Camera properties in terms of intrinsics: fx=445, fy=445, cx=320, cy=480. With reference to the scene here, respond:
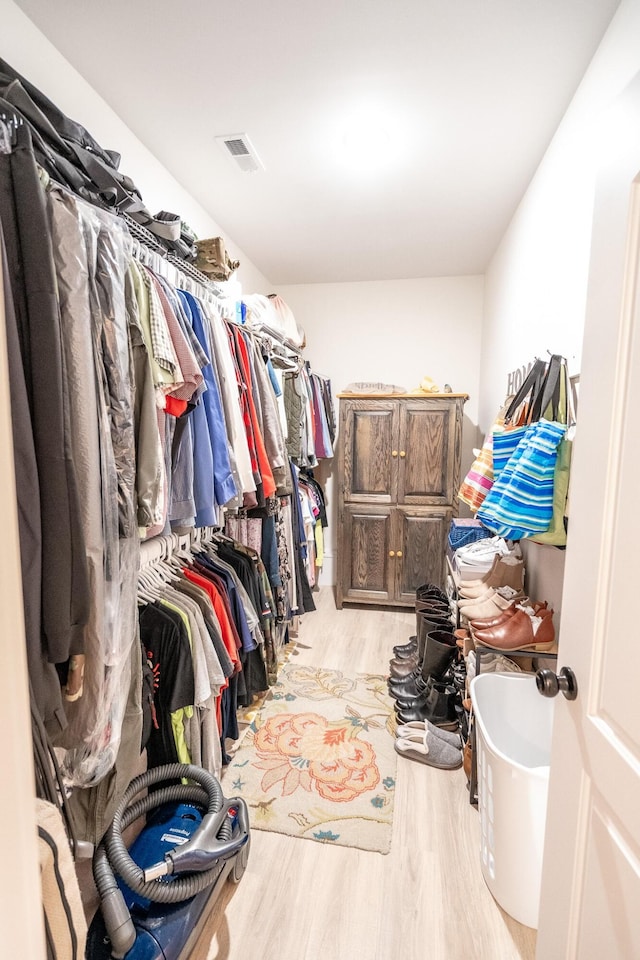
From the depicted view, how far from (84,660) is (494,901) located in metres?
1.41

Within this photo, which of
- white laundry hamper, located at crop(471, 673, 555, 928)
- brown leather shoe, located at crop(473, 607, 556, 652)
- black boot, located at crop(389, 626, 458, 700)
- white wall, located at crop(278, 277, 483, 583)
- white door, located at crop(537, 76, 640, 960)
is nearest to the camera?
white door, located at crop(537, 76, 640, 960)

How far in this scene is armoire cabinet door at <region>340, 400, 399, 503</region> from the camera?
10.8ft

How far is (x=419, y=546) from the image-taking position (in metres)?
3.34

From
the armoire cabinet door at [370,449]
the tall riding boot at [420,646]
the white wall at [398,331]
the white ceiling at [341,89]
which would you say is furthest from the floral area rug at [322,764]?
the white ceiling at [341,89]

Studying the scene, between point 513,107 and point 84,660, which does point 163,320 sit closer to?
point 84,660

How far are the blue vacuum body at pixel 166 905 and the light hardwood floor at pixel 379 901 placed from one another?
96 millimetres

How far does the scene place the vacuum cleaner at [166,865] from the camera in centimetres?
107

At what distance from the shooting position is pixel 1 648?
0.44 metres

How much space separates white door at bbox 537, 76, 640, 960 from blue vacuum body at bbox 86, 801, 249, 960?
0.87 m

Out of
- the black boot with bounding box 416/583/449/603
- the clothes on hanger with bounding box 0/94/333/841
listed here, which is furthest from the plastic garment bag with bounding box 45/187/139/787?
the black boot with bounding box 416/583/449/603

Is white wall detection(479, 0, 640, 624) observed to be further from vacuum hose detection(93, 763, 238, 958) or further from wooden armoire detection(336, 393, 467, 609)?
vacuum hose detection(93, 763, 238, 958)

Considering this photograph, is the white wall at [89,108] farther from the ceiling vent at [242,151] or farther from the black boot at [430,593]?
the black boot at [430,593]

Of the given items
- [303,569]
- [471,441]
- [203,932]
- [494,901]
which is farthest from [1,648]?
[471,441]

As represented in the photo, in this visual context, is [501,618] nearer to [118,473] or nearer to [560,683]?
[560,683]
